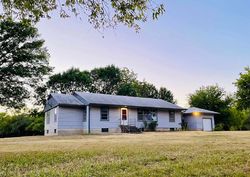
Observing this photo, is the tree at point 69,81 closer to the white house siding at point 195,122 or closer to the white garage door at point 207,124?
the white house siding at point 195,122

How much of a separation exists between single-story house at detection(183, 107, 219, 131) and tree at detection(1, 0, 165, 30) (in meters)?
30.5

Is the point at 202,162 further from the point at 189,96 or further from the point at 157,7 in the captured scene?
the point at 189,96

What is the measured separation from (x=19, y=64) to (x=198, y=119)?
22698 mm

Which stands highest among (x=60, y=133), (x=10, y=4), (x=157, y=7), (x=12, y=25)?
(x=12, y=25)

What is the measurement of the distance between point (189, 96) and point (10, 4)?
4780 cm

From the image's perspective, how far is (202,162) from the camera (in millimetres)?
6871

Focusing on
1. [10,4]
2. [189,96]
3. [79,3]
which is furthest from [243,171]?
[189,96]

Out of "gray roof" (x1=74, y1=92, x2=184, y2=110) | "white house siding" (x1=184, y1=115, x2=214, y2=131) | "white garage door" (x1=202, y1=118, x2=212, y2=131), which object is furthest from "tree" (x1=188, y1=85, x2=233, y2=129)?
"gray roof" (x1=74, y1=92, x2=184, y2=110)

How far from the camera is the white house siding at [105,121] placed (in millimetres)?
27984

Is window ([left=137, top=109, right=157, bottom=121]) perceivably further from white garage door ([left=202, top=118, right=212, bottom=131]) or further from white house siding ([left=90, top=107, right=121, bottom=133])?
white garage door ([left=202, top=118, right=212, bottom=131])

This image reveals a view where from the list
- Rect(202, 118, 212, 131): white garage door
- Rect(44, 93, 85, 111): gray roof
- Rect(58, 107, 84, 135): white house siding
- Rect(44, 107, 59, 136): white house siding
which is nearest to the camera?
Rect(58, 107, 84, 135): white house siding

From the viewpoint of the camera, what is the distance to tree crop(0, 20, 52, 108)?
2653 cm

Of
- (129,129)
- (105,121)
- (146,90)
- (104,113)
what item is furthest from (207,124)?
(146,90)

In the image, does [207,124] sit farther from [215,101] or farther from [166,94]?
[166,94]
